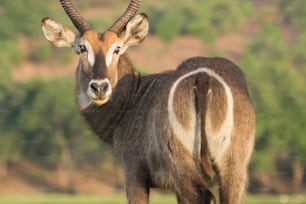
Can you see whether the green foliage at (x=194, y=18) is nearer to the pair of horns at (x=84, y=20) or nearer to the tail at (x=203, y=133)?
the pair of horns at (x=84, y=20)

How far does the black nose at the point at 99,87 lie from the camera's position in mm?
9215

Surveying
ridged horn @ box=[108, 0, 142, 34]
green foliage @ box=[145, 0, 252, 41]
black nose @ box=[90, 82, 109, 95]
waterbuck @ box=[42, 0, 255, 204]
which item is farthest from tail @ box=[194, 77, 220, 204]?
green foliage @ box=[145, 0, 252, 41]

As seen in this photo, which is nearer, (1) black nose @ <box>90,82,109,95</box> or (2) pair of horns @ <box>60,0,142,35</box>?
(1) black nose @ <box>90,82,109,95</box>

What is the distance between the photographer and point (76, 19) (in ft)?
33.4

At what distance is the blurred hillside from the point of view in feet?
151

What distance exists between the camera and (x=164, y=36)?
2874 inches

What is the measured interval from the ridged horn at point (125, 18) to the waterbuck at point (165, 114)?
1 cm

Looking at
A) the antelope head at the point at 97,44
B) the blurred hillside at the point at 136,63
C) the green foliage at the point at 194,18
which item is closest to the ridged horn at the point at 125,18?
the antelope head at the point at 97,44

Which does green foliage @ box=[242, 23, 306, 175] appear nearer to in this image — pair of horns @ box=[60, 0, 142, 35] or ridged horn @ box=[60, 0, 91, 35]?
pair of horns @ box=[60, 0, 142, 35]

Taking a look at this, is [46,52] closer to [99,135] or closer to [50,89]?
[50,89]

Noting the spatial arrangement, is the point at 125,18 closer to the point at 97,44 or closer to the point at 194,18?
the point at 97,44

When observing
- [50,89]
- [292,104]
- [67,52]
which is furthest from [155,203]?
[67,52]

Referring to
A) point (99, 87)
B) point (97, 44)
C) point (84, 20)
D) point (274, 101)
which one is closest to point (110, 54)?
point (97, 44)

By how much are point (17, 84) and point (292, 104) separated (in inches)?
845
